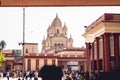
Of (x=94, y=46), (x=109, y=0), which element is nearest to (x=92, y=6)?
(x=109, y=0)

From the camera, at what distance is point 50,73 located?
288cm

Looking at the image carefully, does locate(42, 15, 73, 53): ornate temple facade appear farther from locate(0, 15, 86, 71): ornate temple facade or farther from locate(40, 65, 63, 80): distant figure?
locate(40, 65, 63, 80): distant figure

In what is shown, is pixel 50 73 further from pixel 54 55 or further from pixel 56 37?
pixel 56 37

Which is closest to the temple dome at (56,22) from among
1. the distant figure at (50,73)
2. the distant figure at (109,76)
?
the distant figure at (109,76)

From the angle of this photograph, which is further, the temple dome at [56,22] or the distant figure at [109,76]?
the temple dome at [56,22]

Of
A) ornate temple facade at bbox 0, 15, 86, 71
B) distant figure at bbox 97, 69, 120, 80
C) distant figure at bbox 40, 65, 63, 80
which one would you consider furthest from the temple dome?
distant figure at bbox 40, 65, 63, 80

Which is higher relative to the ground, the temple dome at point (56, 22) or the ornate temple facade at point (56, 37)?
the temple dome at point (56, 22)

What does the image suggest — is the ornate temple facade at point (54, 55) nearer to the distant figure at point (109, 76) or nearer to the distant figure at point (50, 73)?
the distant figure at point (109, 76)

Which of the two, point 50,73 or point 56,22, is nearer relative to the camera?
point 50,73

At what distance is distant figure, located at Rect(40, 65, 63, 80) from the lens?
288cm

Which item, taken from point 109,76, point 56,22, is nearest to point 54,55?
point 56,22

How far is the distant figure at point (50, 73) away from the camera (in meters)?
2.88

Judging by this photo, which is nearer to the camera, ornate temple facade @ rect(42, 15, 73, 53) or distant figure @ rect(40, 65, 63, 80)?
distant figure @ rect(40, 65, 63, 80)

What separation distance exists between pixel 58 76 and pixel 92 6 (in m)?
7.20
